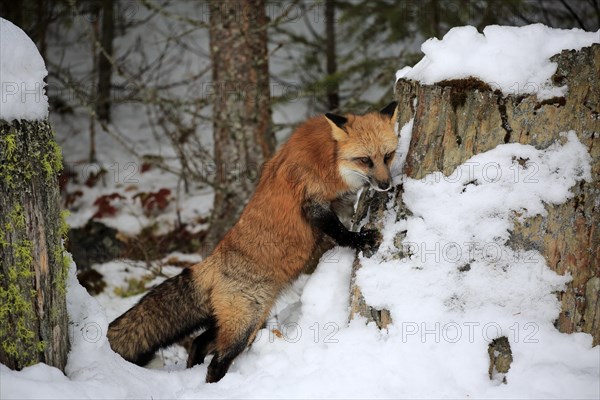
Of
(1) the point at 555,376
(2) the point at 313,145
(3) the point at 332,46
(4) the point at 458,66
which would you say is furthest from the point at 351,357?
(3) the point at 332,46

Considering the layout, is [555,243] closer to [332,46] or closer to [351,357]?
[351,357]

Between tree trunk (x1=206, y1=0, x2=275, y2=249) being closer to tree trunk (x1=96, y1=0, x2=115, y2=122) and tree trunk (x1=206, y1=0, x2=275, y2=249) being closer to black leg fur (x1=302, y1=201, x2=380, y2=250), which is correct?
black leg fur (x1=302, y1=201, x2=380, y2=250)

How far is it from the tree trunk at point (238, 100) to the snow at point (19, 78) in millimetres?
4246

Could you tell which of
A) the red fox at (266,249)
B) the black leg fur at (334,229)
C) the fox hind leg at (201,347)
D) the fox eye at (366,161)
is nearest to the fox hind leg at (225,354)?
the red fox at (266,249)

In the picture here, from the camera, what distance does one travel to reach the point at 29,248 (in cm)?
295

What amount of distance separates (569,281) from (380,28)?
7163 millimetres

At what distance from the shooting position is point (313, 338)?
3.86m

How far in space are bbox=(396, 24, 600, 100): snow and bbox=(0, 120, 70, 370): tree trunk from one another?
2.51 metres

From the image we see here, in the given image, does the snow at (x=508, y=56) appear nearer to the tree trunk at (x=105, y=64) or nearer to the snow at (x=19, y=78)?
the snow at (x=19, y=78)

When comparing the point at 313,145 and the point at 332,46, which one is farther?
the point at 332,46

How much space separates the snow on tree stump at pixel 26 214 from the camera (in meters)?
2.86

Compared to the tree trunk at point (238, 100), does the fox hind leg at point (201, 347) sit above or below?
below

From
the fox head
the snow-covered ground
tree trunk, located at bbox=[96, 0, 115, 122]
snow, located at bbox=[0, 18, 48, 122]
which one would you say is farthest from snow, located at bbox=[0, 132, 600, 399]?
tree trunk, located at bbox=[96, 0, 115, 122]

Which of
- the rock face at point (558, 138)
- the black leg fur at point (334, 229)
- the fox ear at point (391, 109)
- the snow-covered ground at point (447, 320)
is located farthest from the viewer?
the fox ear at point (391, 109)
